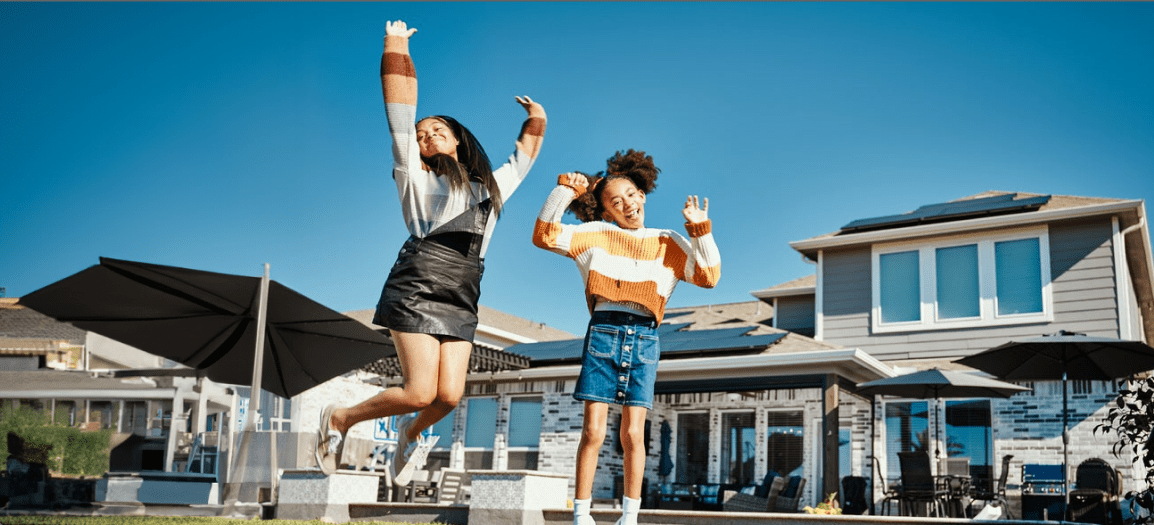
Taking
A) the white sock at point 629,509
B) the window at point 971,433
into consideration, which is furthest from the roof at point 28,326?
the window at point 971,433

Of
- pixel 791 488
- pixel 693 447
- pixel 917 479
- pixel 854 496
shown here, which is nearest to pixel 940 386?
pixel 854 496

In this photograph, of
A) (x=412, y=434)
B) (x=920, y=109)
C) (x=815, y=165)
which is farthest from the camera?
(x=815, y=165)

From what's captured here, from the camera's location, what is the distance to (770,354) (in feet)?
44.9

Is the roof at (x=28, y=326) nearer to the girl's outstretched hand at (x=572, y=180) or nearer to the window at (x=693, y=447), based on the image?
the girl's outstretched hand at (x=572, y=180)

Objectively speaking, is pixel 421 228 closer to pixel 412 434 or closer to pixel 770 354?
pixel 412 434

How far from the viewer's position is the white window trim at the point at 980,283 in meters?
14.3

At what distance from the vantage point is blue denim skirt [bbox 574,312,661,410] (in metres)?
3.90

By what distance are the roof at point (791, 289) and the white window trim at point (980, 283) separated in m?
2.48

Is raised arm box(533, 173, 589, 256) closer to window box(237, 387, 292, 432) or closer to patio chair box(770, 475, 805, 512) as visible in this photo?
patio chair box(770, 475, 805, 512)

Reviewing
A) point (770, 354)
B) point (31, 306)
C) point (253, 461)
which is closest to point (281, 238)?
point (31, 306)

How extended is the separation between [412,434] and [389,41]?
162 centimetres

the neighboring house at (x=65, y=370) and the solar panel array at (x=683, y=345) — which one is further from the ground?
the solar panel array at (x=683, y=345)

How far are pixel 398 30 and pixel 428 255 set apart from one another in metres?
0.90

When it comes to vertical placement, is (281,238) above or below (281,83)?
below
